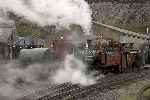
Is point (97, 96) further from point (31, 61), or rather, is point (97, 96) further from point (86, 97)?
point (31, 61)

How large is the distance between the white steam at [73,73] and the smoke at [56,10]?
510 centimetres

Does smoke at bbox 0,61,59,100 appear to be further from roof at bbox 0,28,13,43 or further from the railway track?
roof at bbox 0,28,13,43

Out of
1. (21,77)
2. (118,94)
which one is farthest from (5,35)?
(118,94)

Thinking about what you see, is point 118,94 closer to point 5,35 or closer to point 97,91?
point 97,91

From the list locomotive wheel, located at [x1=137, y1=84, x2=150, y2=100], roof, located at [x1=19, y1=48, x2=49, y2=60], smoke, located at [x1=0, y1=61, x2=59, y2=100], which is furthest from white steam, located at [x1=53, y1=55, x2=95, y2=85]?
locomotive wheel, located at [x1=137, y1=84, x2=150, y2=100]

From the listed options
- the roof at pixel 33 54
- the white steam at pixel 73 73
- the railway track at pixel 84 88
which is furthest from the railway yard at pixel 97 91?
the roof at pixel 33 54

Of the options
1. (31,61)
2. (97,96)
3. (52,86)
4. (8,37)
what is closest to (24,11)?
(8,37)

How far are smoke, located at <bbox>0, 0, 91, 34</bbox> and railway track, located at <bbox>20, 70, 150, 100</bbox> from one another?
6116 millimetres

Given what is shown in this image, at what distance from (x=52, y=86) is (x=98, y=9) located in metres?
45.5

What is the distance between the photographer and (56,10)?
2931cm

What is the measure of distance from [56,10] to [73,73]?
7820 millimetres

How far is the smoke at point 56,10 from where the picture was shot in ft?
95.7

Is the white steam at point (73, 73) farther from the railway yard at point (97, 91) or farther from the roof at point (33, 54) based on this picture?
the roof at point (33, 54)

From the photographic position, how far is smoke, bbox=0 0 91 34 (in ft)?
95.7
